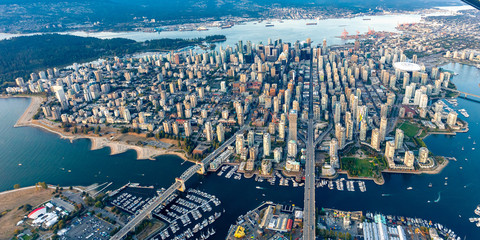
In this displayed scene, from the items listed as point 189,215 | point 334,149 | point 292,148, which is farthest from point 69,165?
point 334,149

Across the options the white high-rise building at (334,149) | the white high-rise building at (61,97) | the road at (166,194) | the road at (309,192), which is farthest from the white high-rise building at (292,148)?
the white high-rise building at (61,97)

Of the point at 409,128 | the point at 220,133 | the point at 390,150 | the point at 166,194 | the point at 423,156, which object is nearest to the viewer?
the point at 166,194

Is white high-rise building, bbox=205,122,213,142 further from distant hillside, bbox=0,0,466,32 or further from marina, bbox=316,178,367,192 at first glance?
distant hillside, bbox=0,0,466,32

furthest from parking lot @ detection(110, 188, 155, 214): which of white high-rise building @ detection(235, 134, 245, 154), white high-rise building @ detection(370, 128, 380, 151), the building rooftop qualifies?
the building rooftop

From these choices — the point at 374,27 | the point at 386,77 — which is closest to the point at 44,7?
the point at 374,27

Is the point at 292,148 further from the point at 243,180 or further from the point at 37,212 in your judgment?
the point at 37,212

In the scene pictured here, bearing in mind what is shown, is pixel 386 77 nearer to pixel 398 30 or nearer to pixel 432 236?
pixel 432 236
